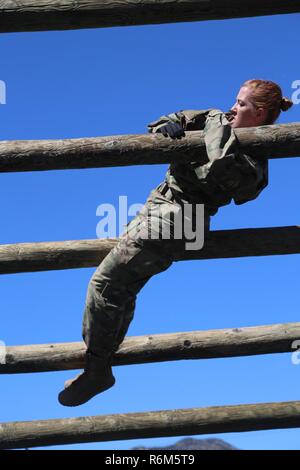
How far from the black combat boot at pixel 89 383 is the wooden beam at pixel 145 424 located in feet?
0.82

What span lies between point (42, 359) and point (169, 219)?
122 cm

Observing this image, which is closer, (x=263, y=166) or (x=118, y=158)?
(x=118, y=158)

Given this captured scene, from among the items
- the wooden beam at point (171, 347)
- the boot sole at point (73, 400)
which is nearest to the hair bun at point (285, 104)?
the wooden beam at point (171, 347)

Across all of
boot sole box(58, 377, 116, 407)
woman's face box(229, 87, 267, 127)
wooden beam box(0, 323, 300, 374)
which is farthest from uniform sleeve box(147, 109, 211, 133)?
boot sole box(58, 377, 116, 407)

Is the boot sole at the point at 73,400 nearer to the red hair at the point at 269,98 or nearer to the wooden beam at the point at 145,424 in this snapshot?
the wooden beam at the point at 145,424

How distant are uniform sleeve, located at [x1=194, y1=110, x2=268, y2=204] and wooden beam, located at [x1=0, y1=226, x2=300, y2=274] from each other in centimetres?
22

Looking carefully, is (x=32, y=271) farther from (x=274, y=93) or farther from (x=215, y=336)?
(x=274, y=93)

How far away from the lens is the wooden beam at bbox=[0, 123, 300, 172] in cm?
399

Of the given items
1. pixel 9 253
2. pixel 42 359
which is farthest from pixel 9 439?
pixel 9 253

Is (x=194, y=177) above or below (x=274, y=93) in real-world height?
below

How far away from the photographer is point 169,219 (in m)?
4.55
